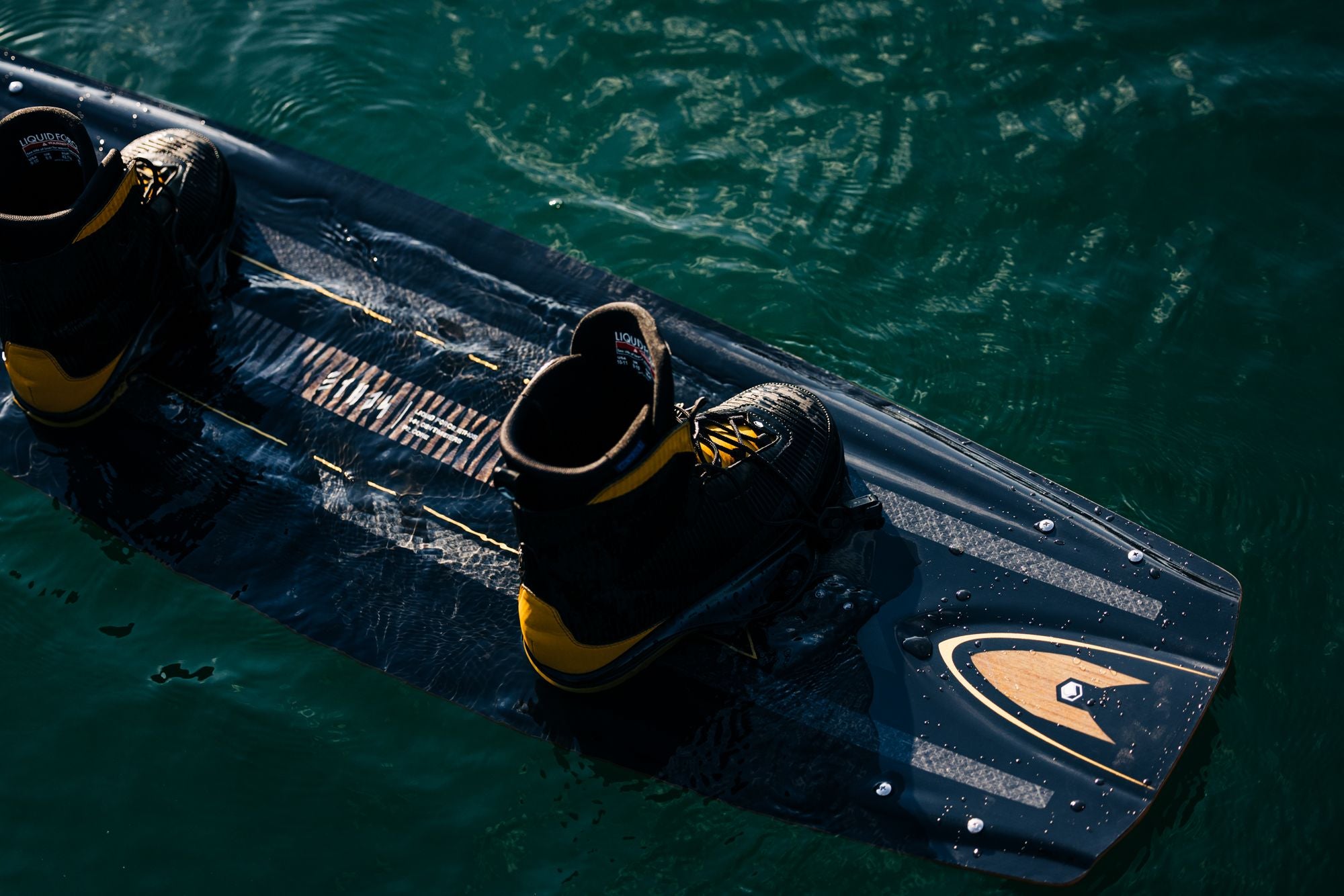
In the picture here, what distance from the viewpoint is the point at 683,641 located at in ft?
12.2

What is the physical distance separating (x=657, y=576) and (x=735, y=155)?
9.24 ft

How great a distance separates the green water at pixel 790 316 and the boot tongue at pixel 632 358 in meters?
1.26

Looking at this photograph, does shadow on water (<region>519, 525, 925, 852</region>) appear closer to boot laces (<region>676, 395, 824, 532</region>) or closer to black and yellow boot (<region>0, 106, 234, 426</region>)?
boot laces (<region>676, 395, 824, 532</region>)

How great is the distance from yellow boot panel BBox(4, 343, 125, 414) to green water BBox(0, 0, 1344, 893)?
0.47m

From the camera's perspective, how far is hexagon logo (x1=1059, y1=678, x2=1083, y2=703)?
3580mm

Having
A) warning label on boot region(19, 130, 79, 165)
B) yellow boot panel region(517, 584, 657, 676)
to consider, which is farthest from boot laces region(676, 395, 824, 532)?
warning label on boot region(19, 130, 79, 165)

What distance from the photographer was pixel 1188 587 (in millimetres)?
3816

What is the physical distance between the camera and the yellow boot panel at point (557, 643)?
3.45 metres

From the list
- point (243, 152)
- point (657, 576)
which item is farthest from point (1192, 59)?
point (243, 152)

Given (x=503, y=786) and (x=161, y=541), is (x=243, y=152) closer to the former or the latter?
(x=161, y=541)

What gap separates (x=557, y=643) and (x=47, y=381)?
2.18 meters

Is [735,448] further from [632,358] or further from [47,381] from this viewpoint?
[47,381]

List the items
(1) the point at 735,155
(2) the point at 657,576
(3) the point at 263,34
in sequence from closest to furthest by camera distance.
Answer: (2) the point at 657,576 < (1) the point at 735,155 < (3) the point at 263,34

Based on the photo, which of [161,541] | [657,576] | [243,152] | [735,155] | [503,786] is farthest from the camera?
[735,155]
